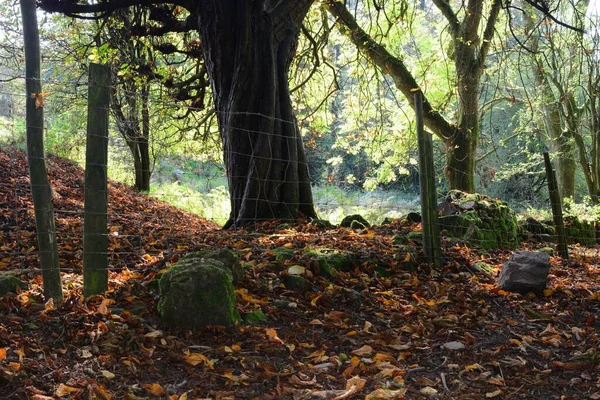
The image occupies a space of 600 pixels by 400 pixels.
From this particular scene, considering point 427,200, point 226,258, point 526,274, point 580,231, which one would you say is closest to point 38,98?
point 226,258

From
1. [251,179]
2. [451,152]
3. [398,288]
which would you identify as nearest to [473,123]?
[451,152]

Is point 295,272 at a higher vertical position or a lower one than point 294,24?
lower

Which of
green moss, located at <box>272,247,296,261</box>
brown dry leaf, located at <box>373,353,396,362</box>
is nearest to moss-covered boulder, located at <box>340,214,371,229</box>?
green moss, located at <box>272,247,296,261</box>

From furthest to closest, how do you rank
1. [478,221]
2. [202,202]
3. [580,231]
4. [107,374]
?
[202,202]
[580,231]
[478,221]
[107,374]

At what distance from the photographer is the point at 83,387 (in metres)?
2.60

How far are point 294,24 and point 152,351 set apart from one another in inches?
223

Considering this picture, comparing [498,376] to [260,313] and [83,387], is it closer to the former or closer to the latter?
Answer: [260,313]

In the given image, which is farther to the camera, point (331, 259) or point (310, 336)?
point (331, 259)

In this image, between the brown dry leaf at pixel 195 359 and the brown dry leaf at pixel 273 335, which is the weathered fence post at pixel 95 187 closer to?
the brown dry leaf at pixel 195 359

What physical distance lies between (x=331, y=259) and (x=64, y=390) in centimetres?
280

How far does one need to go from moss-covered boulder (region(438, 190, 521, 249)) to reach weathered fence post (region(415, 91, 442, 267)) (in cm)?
114

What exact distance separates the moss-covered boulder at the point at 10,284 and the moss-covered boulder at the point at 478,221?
4679mm

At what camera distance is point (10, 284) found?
11.8ft

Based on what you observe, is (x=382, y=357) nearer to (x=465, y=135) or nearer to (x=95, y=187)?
(x=95, y=187)
